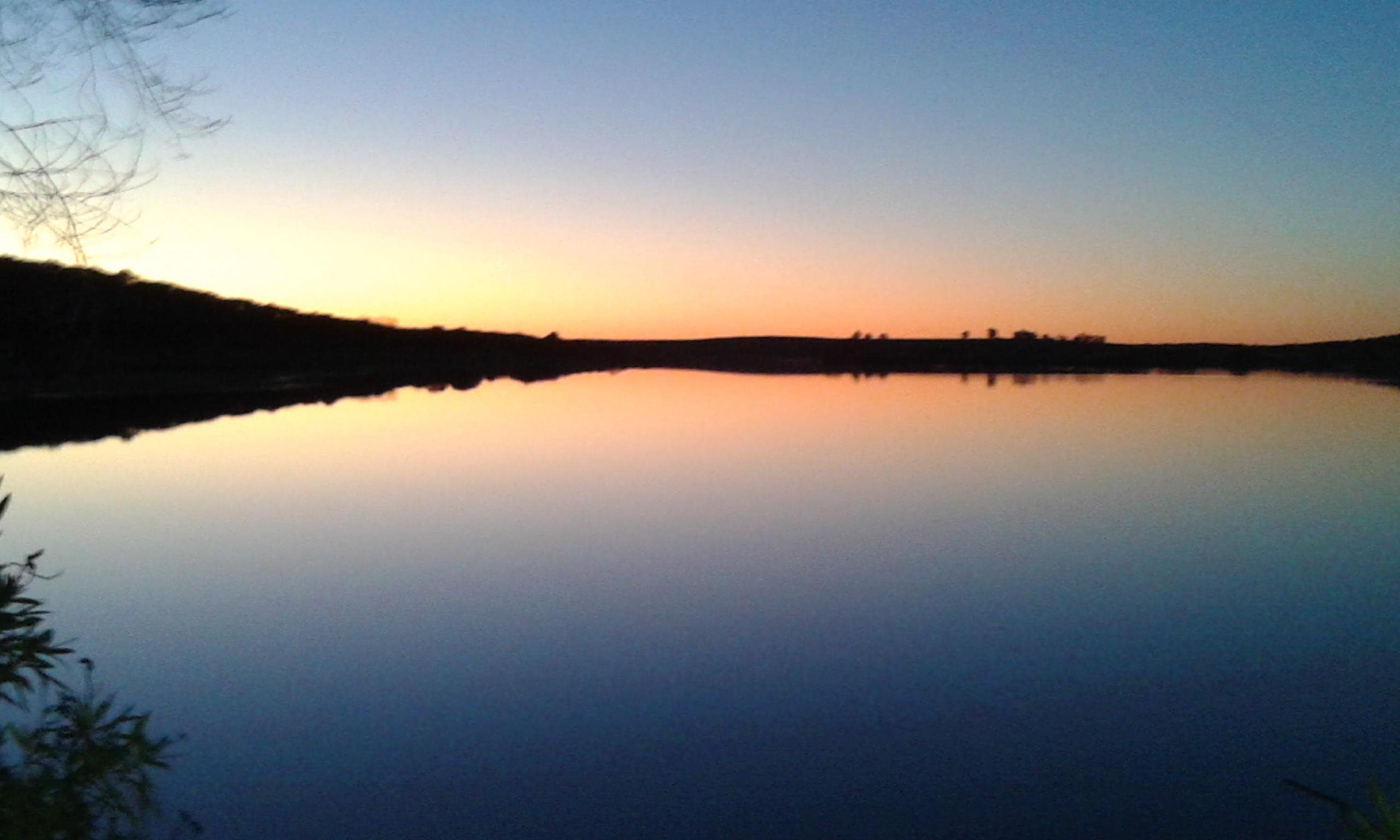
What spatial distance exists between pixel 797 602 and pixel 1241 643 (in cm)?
195

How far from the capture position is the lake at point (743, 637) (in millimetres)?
2965

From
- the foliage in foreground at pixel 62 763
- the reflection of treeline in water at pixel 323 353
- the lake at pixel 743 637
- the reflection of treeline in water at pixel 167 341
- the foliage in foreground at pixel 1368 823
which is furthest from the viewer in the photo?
the reflection of treeline in water at pixel 323 353

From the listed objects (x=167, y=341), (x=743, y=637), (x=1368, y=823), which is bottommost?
(x=743, y=637)

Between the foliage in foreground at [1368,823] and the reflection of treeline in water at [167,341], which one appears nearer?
the foliage in foreground at [1368,823]

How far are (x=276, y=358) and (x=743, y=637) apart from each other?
2321 cm

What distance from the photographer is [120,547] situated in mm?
5926

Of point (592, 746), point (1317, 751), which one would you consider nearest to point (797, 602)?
point (592, 746)

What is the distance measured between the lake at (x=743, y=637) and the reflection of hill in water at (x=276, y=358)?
137 cm

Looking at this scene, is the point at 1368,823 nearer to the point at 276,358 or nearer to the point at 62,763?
the point at 62,763

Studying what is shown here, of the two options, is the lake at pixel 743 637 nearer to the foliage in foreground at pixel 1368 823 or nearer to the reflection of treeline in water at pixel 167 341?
the foliage in foreground at pixel 1368 823

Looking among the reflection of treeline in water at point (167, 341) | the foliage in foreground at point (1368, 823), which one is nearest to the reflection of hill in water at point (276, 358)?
the reflection of treeline in water at point (167, 341)

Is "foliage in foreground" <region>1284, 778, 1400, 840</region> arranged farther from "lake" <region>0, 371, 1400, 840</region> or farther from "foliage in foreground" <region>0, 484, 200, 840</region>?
"foliage in foreground" <region>0, 484, 200, 840</region>

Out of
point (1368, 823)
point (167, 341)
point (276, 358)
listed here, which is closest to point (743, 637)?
point (1368, 823)

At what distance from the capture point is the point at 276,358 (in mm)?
24719
